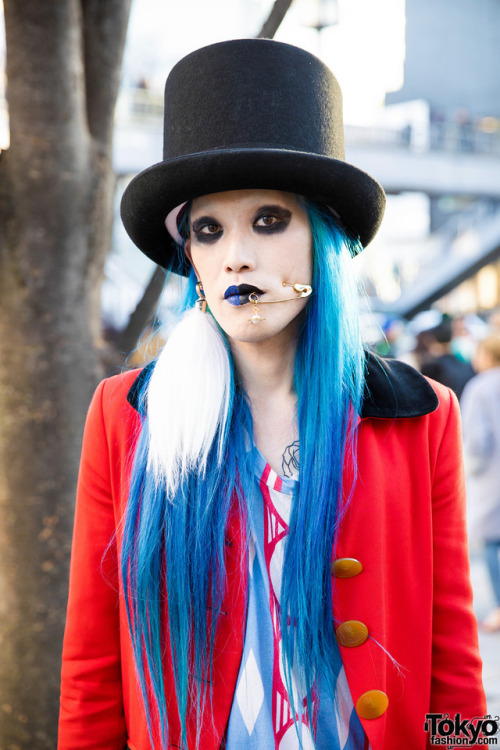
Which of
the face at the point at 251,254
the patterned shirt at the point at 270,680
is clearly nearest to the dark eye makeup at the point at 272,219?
the face at the point at 251,254

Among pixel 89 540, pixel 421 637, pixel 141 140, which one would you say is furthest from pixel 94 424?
pixel 141 140

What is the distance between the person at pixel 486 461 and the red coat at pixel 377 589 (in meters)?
2.75

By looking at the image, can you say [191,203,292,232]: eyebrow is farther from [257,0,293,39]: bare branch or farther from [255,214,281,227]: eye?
[257,0,293,39]: bare branch

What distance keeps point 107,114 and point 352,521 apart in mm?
1568

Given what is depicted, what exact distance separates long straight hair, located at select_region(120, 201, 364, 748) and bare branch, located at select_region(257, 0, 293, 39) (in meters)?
0.77

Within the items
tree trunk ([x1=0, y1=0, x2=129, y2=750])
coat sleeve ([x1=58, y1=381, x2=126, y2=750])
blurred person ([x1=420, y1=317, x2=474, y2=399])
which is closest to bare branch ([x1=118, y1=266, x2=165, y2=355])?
tree trunk ([x1=0, y1=0, x2=129, y2=750])

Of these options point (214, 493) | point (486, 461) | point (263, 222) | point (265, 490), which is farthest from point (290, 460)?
point (486, 461)

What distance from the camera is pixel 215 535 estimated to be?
4.74 feet

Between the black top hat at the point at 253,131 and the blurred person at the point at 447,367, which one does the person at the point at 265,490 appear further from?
the blurred person at the point at 447,367

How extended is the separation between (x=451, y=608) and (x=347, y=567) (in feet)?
1.01

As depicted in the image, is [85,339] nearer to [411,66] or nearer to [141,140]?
[141,140]

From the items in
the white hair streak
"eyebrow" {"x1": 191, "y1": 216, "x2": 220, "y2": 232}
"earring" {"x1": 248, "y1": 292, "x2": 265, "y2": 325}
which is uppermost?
"eyebrow" {"x1": 191, "y1": 216, "x2": 220, "y2": 232}

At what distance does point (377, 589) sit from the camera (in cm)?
146

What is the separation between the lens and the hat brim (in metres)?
1.37
